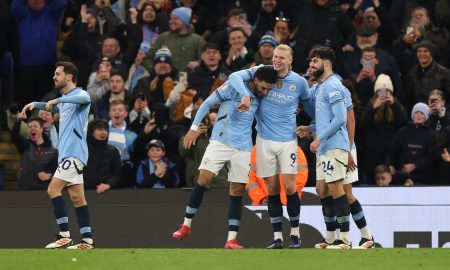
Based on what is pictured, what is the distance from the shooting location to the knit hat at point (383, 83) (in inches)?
773

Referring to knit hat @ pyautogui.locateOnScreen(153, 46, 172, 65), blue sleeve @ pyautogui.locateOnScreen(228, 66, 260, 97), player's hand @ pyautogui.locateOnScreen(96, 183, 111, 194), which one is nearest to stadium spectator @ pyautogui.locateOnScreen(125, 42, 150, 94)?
knit hat @ pyautogui.locateOnScreen(153, 46, 172, 65)

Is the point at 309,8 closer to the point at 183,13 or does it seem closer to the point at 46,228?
the point at 183,13

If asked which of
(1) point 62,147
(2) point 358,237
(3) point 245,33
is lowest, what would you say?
(2) point 358,237

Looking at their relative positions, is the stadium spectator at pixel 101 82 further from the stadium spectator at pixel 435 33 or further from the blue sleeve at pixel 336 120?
the blue sleeve at pixel 336 120

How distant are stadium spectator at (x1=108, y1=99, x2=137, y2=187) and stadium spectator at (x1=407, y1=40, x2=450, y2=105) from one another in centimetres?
456

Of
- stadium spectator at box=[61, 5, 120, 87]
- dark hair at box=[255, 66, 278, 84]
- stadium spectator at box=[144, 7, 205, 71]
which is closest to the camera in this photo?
dark hair at box=[255, 66, 278, 84]

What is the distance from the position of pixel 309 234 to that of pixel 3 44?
23.4 feet

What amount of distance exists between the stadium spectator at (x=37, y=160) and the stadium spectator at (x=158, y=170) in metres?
1.38

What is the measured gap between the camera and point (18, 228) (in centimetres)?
1959

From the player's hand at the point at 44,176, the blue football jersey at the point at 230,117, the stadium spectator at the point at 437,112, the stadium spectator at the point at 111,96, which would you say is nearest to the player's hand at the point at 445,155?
the stadium spectator at the point at 437,112

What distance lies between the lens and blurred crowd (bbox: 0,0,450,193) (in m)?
19.4

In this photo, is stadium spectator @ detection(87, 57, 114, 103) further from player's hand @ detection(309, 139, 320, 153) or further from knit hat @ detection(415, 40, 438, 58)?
player's hand @ detection(309, 139, 320, 153)
